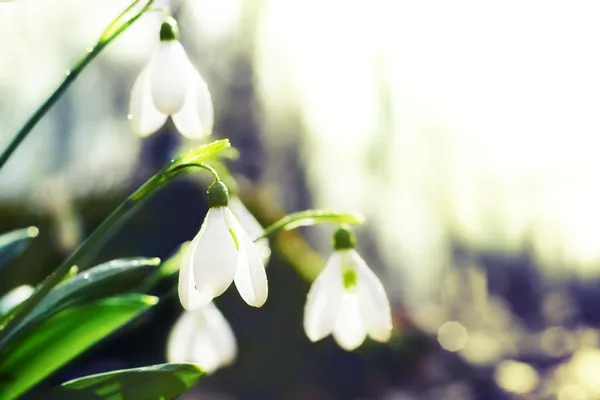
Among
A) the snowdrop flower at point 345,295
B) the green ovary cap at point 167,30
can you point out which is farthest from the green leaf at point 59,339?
the green ovary cap at point 167,30

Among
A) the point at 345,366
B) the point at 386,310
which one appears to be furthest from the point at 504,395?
the point at 386,310

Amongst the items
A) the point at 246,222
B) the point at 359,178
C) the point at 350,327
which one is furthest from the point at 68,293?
the point at 359,178

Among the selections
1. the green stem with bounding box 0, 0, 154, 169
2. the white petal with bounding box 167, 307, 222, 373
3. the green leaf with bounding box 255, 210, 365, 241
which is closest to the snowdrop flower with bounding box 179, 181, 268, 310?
the green leaf with bounding box 255, 210, 365, 241

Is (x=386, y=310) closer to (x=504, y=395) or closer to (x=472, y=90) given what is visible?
(x=504, y=395)

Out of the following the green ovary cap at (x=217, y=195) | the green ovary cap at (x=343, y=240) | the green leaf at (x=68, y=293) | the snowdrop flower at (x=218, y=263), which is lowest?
the green ovary cap at (x=343, y=240)

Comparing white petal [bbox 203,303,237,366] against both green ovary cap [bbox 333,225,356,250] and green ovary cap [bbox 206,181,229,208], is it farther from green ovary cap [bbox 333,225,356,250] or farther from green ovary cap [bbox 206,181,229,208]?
green ovary cap [bbox 206,181,229,208]

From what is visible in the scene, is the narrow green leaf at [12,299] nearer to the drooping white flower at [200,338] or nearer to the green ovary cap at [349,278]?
the drooping white flower at [200,338]

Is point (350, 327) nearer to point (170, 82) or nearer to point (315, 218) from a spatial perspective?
point (315, 218)
